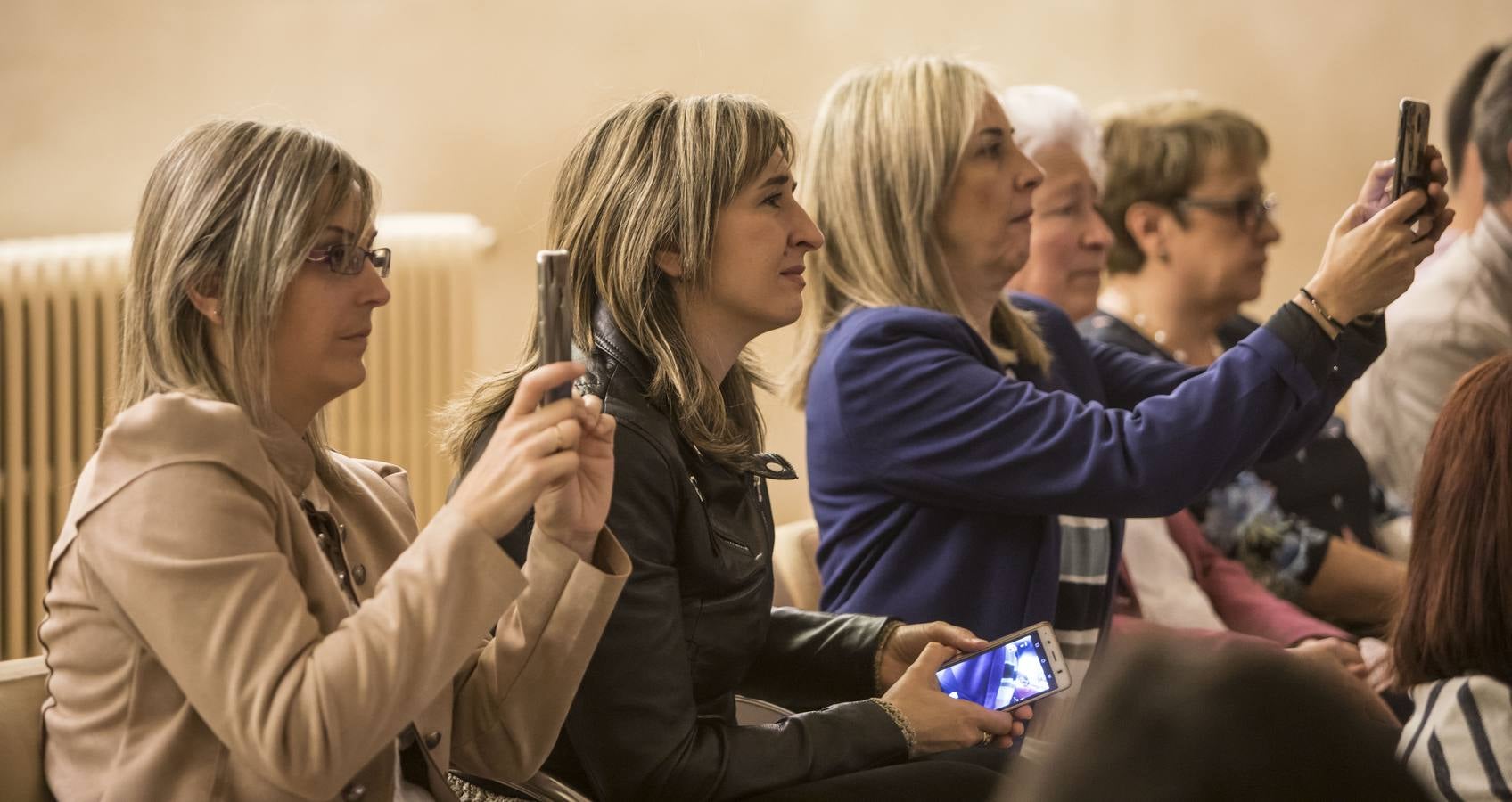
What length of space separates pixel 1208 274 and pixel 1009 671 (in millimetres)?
1890

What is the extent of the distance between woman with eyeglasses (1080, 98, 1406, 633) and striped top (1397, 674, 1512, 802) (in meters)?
1.52

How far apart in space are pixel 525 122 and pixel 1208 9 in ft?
9.42

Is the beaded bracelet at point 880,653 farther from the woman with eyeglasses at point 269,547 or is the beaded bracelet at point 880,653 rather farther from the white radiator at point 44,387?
the white radiator at point 44,387

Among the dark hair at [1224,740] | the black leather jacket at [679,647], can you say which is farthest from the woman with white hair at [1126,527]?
the dark hair at [1224,740]

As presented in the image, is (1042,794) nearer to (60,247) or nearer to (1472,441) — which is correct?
(1472,441)

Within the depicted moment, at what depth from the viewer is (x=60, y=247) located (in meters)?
3.86

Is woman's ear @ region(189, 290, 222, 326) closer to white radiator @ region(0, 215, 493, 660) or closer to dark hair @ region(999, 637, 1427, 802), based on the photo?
dark hair @ region(999, 637, 1427, 802)

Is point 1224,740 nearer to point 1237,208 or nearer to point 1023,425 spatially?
point 1023,425

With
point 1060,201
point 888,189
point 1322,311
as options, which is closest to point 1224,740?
point 1322,311

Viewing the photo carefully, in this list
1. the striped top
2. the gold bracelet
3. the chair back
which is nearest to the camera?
the chair back

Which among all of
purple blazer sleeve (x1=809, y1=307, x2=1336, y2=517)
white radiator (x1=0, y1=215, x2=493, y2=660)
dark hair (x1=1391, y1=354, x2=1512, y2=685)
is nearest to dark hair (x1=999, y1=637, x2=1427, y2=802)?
dark hair (x1=1391, y1=354, x2=1512, y2=685)

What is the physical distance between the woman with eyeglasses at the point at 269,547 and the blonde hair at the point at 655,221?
347 millimetres

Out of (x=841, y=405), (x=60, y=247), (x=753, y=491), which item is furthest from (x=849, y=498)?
(x=60, y=247)

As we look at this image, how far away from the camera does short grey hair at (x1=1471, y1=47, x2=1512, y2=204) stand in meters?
3.86
